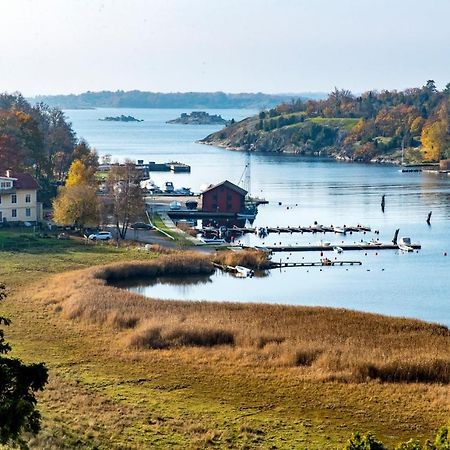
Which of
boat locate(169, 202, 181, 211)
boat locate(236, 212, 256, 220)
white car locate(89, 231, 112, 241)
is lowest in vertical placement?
white car locate(89, 231, 112, 241)

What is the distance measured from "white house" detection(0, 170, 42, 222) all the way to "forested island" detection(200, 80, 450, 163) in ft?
232

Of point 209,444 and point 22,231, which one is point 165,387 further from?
point 22,231

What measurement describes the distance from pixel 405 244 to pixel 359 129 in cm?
8528

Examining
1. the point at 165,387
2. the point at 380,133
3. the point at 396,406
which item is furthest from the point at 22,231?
the point at 380,133

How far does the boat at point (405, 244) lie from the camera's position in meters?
47.1

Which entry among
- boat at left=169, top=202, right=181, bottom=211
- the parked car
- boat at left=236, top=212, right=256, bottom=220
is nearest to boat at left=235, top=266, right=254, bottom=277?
the parked car

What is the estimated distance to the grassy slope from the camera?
55.1 ft

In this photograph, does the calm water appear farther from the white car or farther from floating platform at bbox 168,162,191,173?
the white car

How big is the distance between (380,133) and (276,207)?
221 feet

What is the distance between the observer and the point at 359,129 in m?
131

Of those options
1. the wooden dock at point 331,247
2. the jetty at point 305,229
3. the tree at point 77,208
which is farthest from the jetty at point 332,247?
the tree at point 77,208

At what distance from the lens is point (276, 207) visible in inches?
2596

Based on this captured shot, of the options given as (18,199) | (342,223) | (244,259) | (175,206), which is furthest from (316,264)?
(175,206)

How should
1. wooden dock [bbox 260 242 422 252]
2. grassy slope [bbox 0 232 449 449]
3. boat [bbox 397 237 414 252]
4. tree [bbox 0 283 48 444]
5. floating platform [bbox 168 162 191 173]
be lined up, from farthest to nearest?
1. floating platform [bbox 168 162 191 173]
2. boat [bbox 397 237 414 252]
3. wooden dock [bbox 260 242 422 252]
4. grassy slope [bbox 0 232 449 449]
5. tree [bbox 0 283 48 444]
